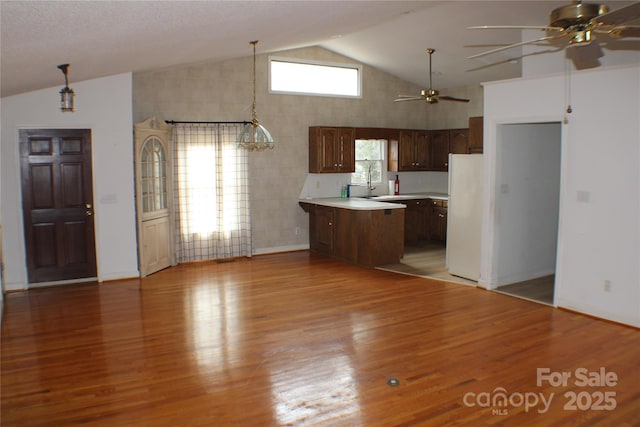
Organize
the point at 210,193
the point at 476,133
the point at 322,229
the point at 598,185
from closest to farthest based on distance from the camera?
the point at 598,185 < the point at 476,133 < the point at 210,193 < the point at 322,229

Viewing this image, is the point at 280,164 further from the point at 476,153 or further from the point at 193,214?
the point at 476,153

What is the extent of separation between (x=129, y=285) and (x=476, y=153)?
16.4 ft

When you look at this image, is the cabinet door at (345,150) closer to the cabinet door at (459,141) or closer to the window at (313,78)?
the window at (313,78)

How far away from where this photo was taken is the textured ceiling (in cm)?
247

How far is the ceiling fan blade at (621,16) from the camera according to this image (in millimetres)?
2633

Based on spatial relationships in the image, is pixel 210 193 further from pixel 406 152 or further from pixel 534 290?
pixel 534 290

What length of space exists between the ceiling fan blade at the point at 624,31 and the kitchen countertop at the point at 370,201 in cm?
454

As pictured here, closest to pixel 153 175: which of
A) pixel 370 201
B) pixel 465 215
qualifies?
pixel 370 201

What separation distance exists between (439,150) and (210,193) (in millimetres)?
4591

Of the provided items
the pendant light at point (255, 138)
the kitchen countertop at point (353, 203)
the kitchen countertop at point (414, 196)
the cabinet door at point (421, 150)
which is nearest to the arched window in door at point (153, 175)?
the pendant light at point (255, 138)

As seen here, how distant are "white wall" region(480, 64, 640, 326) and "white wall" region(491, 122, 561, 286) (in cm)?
67

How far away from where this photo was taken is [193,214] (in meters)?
7.98

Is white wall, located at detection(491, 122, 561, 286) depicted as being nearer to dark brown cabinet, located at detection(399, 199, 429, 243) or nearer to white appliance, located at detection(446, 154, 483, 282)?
white appliance, located at detection(446, 154, 483, 282)

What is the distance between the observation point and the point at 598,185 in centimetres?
511
